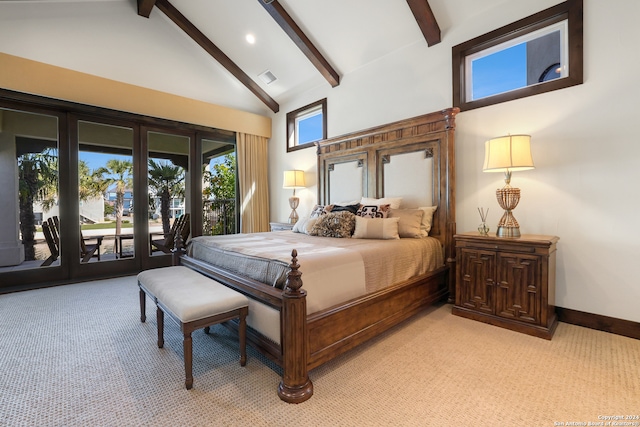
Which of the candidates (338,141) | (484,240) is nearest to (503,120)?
(484,240)

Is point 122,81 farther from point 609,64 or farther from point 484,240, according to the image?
point 609,64

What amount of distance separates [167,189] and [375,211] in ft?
11.8

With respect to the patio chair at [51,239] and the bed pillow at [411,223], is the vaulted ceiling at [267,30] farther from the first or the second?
the patio chair at [51,239]

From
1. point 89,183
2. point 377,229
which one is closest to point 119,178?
point 89,183

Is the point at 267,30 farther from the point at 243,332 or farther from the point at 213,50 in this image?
the point at 243,332

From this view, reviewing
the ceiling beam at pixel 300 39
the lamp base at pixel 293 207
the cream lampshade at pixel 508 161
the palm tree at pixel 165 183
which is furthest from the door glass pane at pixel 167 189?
the cream lampshade at pixel 508 161

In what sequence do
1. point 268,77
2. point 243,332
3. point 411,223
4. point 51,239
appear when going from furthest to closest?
point 268,77 → point 51,239 → point 411,223 → point 243,332

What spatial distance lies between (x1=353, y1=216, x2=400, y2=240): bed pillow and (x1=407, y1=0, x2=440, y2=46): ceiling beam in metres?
2.18

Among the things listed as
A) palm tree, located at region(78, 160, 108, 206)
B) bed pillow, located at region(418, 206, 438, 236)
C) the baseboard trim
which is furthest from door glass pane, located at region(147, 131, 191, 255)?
the baseboard trim

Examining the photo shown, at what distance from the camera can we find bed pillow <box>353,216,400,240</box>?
9.66 feet

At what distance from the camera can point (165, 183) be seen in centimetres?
486

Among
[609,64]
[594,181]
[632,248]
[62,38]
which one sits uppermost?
[62,38]

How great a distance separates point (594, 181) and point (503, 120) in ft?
3.11

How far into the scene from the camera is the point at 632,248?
2.33 metres
